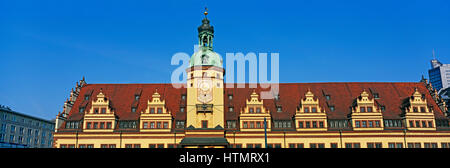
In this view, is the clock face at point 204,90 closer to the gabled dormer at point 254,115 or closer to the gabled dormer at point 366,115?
the gabled dormer at point 254,115

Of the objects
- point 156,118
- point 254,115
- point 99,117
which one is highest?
point 254,115

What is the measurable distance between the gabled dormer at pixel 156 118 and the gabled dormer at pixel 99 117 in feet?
16.1

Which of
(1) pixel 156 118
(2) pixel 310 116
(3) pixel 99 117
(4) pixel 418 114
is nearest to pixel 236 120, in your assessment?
(2) pixel 310 116

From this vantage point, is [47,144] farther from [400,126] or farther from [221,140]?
[400,126]

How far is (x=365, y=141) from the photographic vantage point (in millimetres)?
55312

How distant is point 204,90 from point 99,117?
55.7 ft

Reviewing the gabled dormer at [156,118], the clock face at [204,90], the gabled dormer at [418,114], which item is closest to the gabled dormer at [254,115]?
the clock face at [204,90]

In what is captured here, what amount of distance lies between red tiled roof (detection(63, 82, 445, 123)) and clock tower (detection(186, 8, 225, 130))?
7.96 ft

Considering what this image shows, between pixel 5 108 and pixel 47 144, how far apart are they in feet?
71.8

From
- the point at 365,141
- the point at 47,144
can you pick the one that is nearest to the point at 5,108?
the point at 47,144

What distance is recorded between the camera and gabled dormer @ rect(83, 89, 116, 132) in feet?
185

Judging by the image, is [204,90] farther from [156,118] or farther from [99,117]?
[99,117]

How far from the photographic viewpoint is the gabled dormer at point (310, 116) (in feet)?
183

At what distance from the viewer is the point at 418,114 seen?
56.7 m
